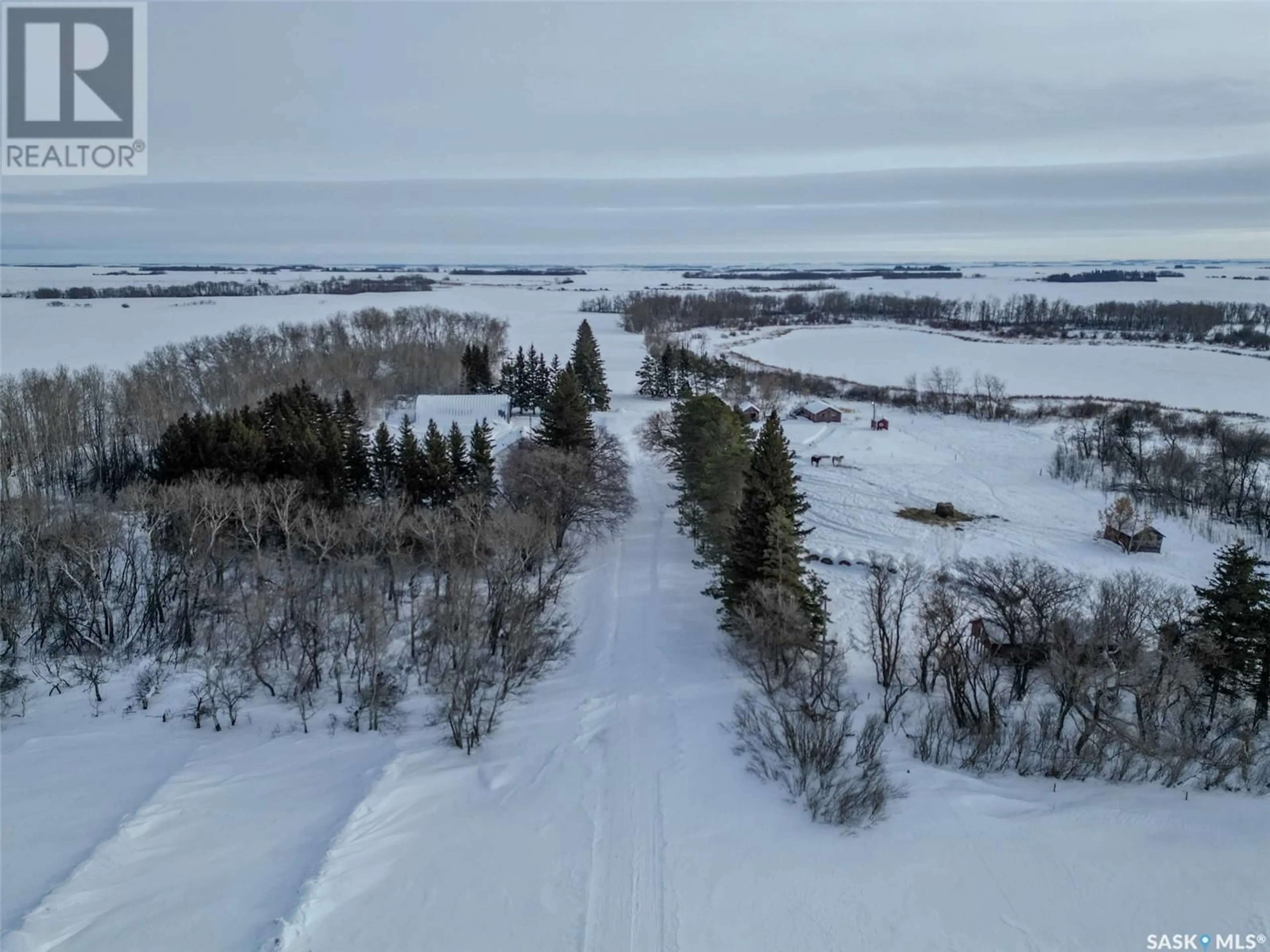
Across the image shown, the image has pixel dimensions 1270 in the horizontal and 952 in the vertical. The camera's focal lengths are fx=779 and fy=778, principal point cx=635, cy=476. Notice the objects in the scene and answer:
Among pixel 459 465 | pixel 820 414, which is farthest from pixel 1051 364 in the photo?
pixel 459 465

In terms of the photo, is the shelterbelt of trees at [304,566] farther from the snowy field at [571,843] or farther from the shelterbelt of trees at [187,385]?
the snowy field at [571,843]

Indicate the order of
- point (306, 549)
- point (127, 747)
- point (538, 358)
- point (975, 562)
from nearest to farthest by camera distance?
point (127, 747) < point (306, 549) < point (975, 562) < point (538, 358)

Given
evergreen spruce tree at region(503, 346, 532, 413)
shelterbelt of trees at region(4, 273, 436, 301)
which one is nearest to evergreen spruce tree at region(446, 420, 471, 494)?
evergreen spruce tree at region(503, 346, 532, 413)

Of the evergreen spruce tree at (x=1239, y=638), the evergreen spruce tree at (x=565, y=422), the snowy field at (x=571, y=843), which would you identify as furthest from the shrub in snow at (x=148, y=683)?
the evergreen spruce tree at (x=1239, y=638)

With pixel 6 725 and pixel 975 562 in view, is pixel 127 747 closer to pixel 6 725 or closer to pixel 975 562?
pixel 6 725

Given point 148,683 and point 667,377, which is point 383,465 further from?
point 667,377

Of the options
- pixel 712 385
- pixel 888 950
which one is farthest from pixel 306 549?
pixel 712 385
